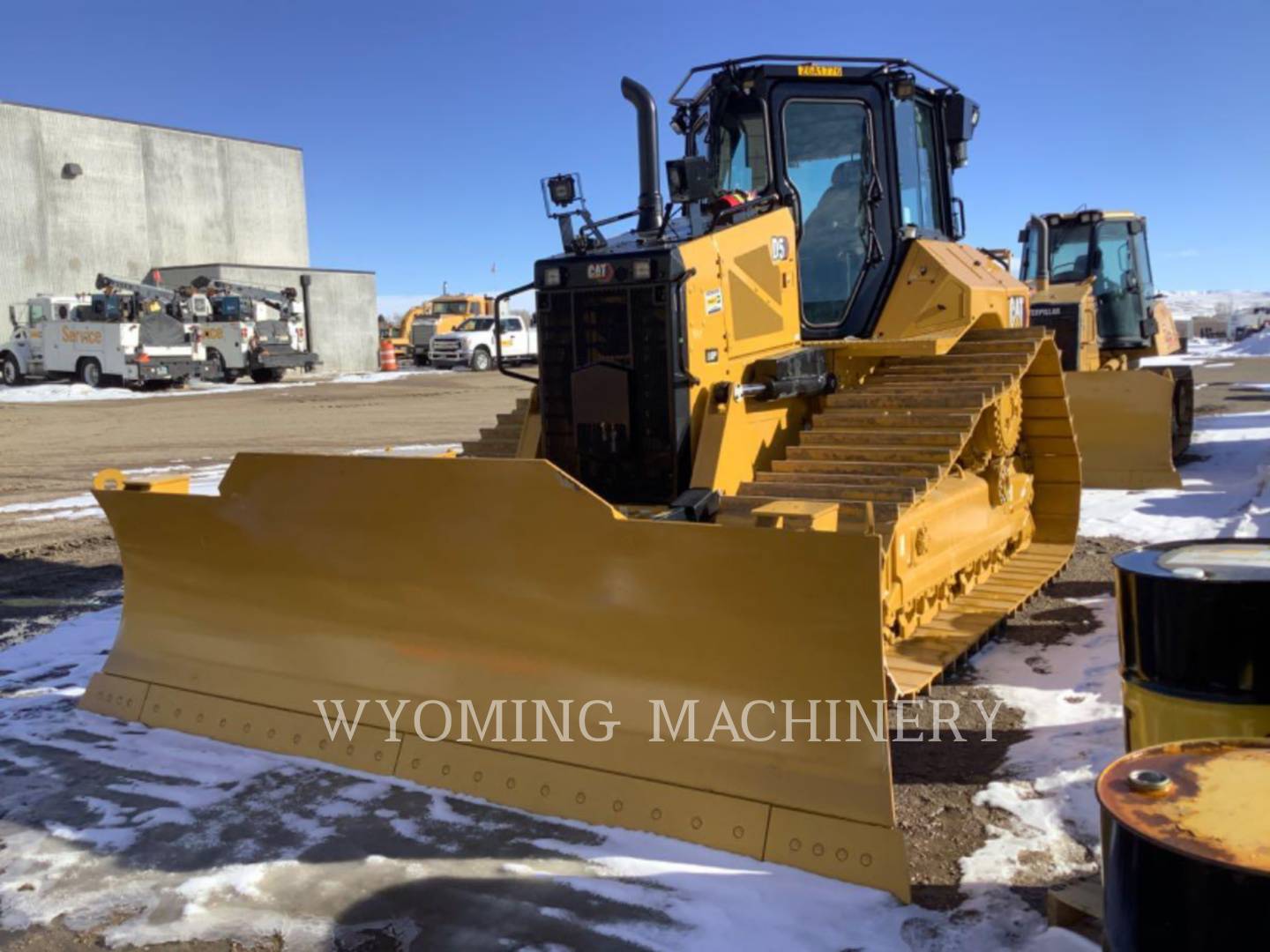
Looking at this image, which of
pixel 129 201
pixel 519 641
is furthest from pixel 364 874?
pixel 129 201

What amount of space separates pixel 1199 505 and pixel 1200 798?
319 inches

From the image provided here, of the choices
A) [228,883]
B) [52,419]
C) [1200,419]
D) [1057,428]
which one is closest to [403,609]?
[228,883]

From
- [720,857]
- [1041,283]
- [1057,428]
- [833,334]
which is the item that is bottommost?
[720,857]

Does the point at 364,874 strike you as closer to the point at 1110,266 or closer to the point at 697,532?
the point at 697,532

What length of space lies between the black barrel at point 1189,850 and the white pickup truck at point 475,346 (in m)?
33.0

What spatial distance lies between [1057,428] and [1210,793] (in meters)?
5.14

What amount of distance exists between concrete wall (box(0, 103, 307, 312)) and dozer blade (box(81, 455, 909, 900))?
36.3 metres

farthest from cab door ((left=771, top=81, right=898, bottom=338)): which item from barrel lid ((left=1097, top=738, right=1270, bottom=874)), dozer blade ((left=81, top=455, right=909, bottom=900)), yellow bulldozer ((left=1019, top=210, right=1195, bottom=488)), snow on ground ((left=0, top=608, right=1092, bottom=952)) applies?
yellow bulldozer ((left=1019, top=210, right=1195, bottom=488))

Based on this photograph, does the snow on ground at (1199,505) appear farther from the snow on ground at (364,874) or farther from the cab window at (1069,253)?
the snow on ground at (364,874)

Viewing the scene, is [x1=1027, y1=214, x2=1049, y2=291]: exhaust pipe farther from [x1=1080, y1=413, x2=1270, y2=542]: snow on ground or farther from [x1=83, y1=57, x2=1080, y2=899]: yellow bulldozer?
[x1=83, y1=57, x2=1080, y2=899]: yellow bulldozer

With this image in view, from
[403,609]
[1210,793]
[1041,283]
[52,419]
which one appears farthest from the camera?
[52,419]

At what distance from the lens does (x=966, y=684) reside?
4988 mm

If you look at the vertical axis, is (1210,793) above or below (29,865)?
above

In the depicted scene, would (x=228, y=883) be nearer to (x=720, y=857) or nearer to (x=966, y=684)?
(x=720, y=857)
